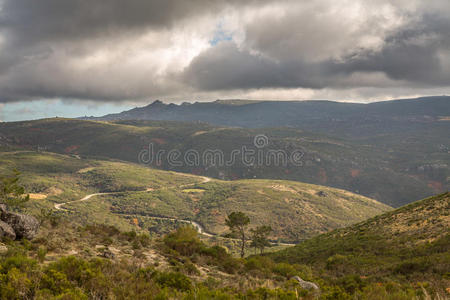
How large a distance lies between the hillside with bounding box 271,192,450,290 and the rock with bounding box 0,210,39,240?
829 inches

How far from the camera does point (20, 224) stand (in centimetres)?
1589

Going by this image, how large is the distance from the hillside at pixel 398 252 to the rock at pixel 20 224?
2105 cm

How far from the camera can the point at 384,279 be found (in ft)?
57.9

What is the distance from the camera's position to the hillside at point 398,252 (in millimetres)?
18345

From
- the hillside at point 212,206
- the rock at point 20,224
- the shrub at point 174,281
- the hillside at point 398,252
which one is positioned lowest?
the hillside at point 212,206

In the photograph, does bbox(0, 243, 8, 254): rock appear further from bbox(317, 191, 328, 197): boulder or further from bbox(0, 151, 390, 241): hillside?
bbox(317, 191, 328, 197): boulder

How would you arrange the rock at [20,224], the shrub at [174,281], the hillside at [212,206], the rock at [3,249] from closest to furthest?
the shrub at [174,281] < the rock at [3,249] < the rock at [20,224] < the hillside at [212,206]

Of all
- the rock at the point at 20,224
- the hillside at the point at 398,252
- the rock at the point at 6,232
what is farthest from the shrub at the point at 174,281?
the hillside at the point at 398,252

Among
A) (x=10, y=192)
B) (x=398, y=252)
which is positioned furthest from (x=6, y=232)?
(x=398, y=252)

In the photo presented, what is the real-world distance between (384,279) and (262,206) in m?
141

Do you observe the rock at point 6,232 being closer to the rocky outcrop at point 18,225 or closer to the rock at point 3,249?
the rocky outcrop at point 18,225

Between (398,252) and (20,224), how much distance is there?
32.0m

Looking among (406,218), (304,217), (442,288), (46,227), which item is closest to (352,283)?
(442,288)

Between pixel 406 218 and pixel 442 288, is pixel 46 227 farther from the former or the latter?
pixel 406 218
